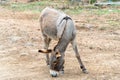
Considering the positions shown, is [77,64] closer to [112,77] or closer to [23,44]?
[112,77]

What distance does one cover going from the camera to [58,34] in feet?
26.0

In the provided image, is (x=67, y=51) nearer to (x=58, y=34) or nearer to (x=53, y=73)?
(x=58, y=34)

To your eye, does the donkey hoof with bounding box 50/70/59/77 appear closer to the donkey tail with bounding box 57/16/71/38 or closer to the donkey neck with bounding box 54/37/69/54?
the donkey neck with bounding box 54/37/69/54

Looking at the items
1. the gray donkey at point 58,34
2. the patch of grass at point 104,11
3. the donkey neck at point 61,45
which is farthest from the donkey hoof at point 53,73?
the patch of grass at point 104,11

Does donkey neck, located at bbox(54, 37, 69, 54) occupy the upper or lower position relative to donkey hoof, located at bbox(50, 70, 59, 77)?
upper

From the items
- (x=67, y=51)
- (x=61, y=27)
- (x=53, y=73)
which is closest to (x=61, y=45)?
(x=61, y=27)

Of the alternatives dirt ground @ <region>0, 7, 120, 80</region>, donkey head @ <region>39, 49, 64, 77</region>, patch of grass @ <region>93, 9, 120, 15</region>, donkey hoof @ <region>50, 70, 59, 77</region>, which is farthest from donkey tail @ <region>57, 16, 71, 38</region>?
patch of grass @ <region>93, 9, 120, 15</region>

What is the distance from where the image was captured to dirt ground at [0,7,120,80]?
8.16 meters

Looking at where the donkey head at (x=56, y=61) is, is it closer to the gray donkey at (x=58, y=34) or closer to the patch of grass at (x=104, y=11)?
the gray donkey at (x=58, y=34)

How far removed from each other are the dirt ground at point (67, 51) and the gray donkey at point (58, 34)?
13.0 inches

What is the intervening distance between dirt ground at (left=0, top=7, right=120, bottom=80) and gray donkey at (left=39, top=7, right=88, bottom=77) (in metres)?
0.33

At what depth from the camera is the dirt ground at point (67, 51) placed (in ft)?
26.8

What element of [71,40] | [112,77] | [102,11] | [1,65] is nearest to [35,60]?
[1,65]

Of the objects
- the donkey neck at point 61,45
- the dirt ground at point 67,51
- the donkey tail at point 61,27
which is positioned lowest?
the dirt ground at point 67,51
